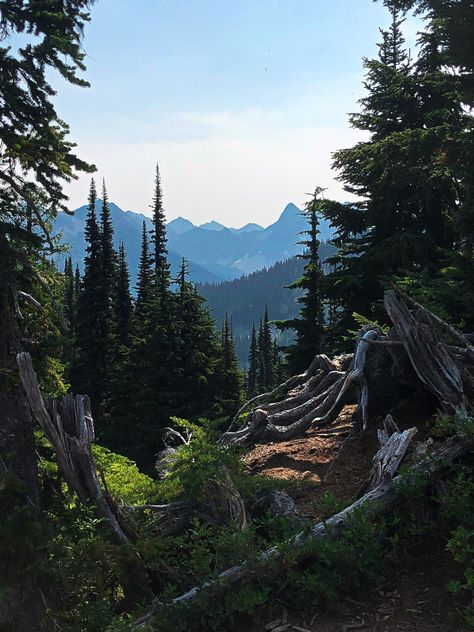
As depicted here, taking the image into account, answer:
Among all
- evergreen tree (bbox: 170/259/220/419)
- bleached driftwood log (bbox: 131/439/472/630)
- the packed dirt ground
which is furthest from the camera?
evergreen tree (bbox: 170/259/220/419)

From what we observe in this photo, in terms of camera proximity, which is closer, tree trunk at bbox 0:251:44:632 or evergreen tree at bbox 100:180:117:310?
tree trunk at bbox 0:251:44:632

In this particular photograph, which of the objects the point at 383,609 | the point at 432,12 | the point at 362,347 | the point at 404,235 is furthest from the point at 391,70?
the point at 383,609

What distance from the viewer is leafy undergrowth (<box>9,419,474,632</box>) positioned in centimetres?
395

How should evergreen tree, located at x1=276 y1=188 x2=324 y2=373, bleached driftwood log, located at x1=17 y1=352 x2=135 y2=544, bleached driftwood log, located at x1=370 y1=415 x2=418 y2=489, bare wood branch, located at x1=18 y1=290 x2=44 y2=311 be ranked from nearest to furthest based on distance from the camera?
bleached driftwood log, located at x1=370 y1=415 x2=418 y2=489, bleached driftwood log, located at x1=17 y1=352 x2=135 y2=544, bare wood branch, located at x1=18 y1=290 x2=44 y2=311, evergreen tree, located at x1=276 y1=188 x2=324 y2=373

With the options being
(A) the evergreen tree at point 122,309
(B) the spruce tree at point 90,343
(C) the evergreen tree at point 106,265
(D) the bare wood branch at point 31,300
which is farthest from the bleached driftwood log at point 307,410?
(A) the evergreen tree at point 122,309

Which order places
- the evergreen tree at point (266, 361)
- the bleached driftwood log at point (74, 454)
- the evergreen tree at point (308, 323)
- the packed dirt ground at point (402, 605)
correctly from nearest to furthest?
the packed dirt ground at point (402, 605) < the bleached driftwood log at point (74, 454) < the evergreen tree at point (308, 323) < the evergreen tree at point (266, 361)

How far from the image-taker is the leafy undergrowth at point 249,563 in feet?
13.0

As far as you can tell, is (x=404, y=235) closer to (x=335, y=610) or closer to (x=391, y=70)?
(x=391, y=70)

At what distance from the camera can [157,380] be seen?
29.5 meters

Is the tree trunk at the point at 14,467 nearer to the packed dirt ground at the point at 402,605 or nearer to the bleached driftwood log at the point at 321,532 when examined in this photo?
the bleached driftwood log at the point at 321,532

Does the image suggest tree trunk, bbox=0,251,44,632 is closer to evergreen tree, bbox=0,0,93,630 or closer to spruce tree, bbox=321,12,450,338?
evergreen tree, bbox=0,0,93,630

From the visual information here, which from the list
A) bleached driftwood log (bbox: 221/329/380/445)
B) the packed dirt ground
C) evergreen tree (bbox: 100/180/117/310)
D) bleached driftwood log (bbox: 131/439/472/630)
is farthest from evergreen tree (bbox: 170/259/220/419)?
bleached driftwood log (bbox: 131/439/472/630)

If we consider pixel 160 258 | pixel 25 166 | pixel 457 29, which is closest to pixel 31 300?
pixel 25 166

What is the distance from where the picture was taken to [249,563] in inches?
160
